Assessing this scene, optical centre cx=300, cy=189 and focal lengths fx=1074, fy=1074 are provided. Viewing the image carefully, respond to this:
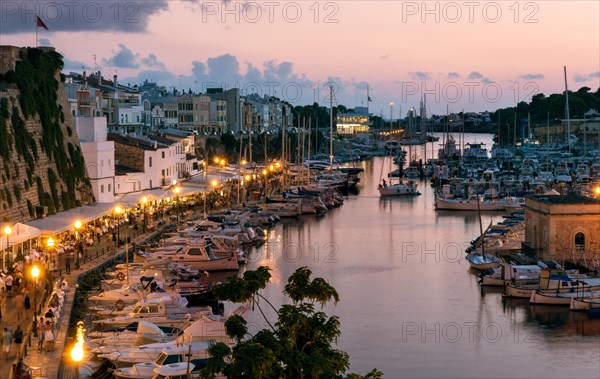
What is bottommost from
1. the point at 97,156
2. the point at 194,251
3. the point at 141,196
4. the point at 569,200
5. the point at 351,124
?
the point at 194,251

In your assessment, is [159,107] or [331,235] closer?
[331,235]

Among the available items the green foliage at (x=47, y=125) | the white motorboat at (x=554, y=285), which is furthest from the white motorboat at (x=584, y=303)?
the green foliage at (x=47, y=125)

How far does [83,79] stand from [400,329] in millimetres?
52726

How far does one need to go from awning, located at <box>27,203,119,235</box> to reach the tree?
18.6 meters

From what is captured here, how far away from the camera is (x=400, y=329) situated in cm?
2995

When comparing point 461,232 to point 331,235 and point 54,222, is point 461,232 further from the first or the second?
point 54,222

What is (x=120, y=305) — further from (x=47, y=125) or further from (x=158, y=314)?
(x=47, y=125)

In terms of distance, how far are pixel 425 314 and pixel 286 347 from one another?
16.8 metres

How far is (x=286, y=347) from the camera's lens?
51.8ft

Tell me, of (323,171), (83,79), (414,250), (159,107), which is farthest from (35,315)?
(159,107)

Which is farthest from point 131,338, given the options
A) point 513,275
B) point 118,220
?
point 118,220

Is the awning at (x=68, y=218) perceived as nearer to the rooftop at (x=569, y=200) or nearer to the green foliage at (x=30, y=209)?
the green foliage at (x=30, y=209)

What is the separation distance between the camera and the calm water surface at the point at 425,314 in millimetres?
26266

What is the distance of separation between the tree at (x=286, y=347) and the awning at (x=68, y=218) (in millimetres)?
18607
